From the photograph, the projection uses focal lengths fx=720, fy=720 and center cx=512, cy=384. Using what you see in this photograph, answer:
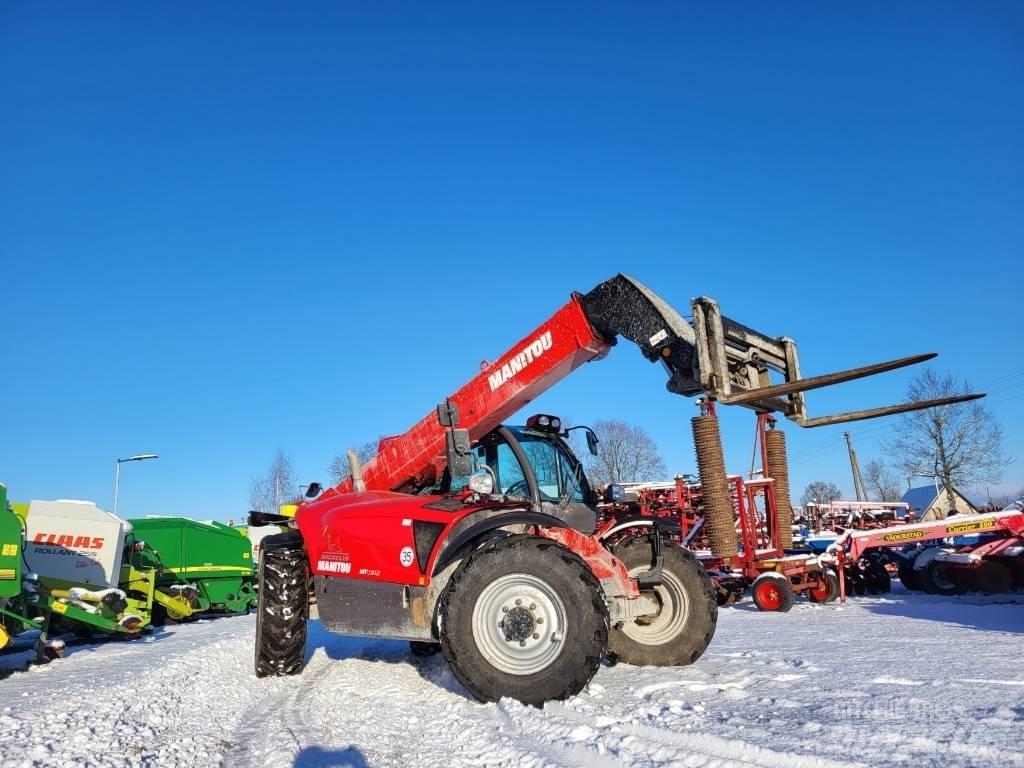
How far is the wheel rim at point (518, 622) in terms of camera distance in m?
4.72

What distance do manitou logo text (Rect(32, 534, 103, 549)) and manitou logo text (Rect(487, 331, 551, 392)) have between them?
8419mm

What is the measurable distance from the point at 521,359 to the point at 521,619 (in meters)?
2.21

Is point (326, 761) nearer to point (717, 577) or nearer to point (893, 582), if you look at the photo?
point (717, 577)

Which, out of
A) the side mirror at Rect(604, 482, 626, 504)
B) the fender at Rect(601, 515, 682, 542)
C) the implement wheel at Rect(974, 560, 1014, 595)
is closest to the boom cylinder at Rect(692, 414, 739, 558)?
the fender at Rect(601, 515, 682, 542)

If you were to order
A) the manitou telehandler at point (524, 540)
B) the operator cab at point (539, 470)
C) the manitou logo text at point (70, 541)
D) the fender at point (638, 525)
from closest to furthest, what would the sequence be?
the manitou telehandler at point (524, 540) → the fender at point (638, 525) → the operator cab at point (539, 470) → the manitou logo text at point (70, 541)

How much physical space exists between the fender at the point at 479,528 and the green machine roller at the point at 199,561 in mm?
11363

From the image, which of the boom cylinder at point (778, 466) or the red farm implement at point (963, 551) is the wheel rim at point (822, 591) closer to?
the red farm implement at point (963, 551)

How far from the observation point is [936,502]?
39.2 metres

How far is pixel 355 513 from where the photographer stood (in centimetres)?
590

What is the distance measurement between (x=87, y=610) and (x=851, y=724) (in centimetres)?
959

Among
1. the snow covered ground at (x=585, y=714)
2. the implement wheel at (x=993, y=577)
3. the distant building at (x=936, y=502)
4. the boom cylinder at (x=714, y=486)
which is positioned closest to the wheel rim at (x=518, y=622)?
the snow covered ground at (x=585, y=714)

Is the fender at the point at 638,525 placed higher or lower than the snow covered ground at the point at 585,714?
higher

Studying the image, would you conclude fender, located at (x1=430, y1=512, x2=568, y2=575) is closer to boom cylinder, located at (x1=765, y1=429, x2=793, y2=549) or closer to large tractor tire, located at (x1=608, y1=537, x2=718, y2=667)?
large tractor tire, located at (x1=608, y1=537, x2=718, y2=667)

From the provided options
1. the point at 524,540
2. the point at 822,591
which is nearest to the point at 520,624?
the point at 524,540
